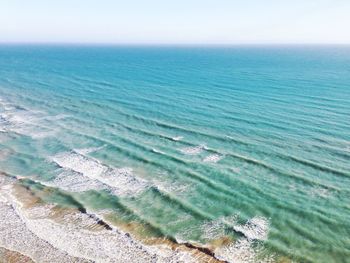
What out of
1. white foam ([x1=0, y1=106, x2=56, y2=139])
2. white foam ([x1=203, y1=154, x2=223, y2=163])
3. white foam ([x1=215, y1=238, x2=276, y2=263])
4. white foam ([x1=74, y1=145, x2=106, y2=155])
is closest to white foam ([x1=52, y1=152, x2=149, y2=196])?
white foam ([x1=74, y1=145, x2=106, y2=155])

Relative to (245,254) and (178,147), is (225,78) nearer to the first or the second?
(178,147)

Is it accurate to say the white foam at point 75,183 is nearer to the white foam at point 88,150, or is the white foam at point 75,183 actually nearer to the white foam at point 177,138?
the white foam at point 88,150

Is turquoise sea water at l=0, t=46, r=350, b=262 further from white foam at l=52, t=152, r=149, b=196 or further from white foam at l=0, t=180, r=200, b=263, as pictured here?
white foam at l=0, t=180, r=200, b=263

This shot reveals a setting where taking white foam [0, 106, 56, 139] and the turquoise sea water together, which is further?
white foam [0, 106, 56, 139]

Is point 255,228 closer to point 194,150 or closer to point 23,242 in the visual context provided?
point 194,150

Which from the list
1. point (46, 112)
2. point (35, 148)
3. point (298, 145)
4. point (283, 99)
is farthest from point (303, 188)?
point (46, 112)

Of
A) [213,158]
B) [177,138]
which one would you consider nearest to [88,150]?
[177,138]

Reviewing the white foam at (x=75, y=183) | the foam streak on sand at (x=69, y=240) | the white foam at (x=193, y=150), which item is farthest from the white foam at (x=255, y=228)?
the white foam at (x=193, y=150)
